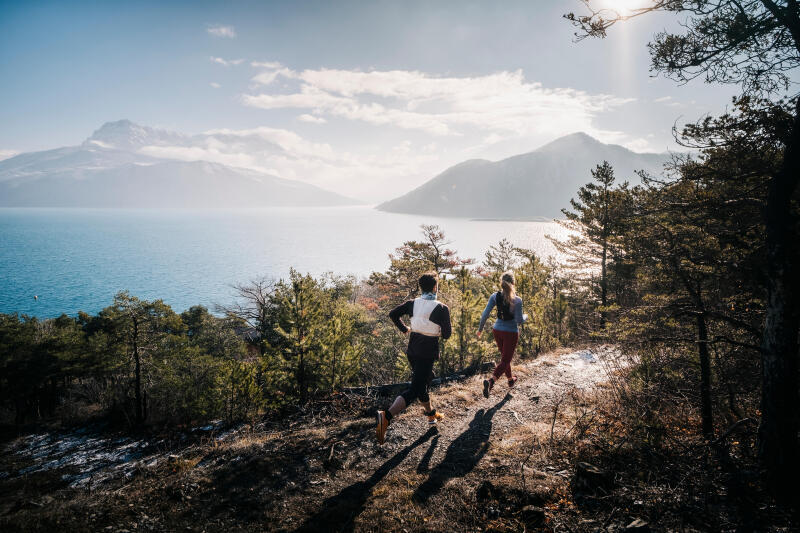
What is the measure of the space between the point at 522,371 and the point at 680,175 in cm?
580

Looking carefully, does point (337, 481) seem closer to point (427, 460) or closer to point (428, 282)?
point (427, 460)

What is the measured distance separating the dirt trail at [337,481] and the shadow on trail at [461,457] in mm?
14

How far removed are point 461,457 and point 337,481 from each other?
5.53ft

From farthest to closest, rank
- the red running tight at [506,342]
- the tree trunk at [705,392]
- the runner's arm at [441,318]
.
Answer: the red running tight at [506,342] < the runner's arm at [441,318] < the tree trunk at [705,392]

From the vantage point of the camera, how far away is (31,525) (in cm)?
380

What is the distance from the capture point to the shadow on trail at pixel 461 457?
3.81m

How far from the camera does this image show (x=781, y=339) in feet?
10.5

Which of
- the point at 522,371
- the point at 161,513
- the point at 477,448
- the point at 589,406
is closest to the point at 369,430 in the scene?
the point at 477,448

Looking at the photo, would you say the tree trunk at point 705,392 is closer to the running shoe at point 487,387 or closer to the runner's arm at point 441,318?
the running shoe at point 487,387

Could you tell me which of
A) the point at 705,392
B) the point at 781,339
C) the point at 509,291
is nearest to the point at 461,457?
the point at 509,291

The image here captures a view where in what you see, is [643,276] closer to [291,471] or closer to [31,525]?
[291,471]

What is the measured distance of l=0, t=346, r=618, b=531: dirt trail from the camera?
3.46m

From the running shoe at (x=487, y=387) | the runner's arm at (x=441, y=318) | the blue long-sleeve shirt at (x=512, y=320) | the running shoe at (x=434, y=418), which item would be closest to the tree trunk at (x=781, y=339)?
the blue long-sleeve shirt at (x=512, y=320)

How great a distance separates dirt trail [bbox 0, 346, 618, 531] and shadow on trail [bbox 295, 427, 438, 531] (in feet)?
0.04
